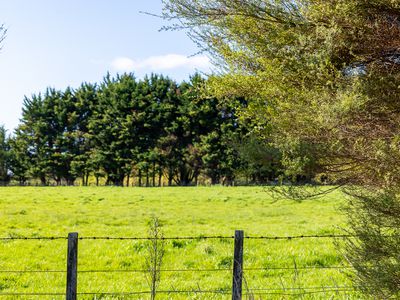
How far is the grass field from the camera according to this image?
8453 millimetres

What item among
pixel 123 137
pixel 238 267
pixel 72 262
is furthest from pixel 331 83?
pixel 123 137

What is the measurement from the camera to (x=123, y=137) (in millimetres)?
52062

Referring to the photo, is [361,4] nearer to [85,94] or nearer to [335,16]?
[335,16]

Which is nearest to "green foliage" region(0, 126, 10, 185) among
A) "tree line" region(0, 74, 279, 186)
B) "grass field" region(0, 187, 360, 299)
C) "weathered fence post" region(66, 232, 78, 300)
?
"tree line" region(0, 74, 279, 186)

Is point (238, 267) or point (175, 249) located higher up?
point (238, 267)

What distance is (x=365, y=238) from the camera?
16.8 ft

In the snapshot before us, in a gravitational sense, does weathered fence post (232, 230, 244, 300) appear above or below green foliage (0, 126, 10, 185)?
below

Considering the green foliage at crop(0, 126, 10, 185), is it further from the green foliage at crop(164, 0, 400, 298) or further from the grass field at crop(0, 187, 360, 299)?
the green foliage at crop(164, 0, 400, 298)

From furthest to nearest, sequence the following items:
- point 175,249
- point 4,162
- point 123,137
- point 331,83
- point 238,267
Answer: point 4,162, point 123,137, point 175,249, point 238,267, point 331,83

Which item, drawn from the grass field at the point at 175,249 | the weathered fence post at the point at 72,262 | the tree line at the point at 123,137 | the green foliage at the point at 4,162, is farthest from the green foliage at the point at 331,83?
the green foliage at the point at 4,162

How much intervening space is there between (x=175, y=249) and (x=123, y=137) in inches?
1645

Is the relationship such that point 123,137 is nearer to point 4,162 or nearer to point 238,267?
point 4,162

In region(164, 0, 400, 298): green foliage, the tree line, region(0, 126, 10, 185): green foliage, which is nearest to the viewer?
region(164, 0, 400, 298): green foliage

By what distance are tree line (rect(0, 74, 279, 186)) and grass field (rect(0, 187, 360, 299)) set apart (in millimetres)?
27422
